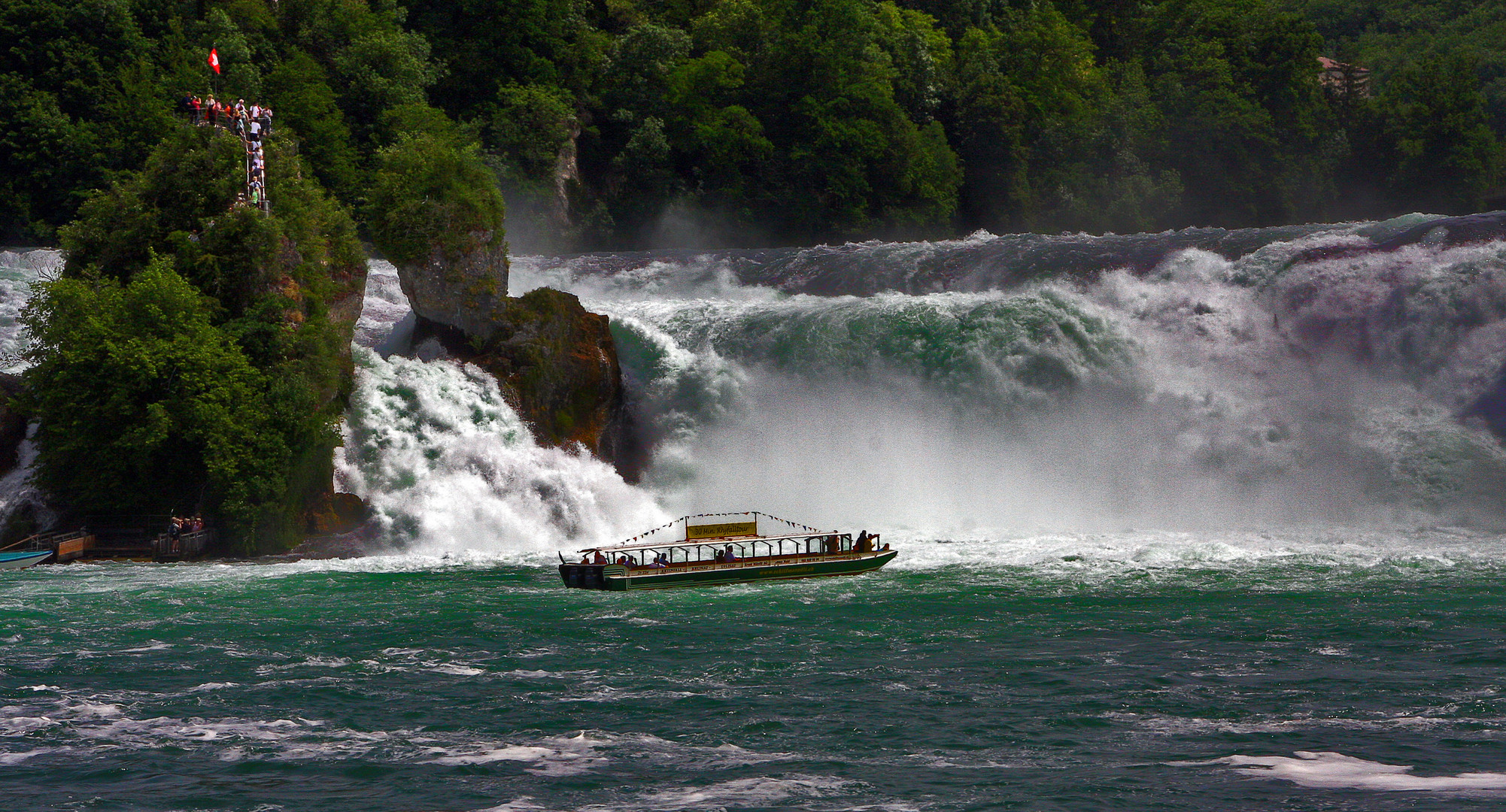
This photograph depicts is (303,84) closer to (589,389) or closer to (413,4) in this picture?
(413,4)

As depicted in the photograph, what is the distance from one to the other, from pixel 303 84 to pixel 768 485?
36.2 meters

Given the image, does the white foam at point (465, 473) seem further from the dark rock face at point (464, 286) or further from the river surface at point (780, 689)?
the river surface at point (780, 689)

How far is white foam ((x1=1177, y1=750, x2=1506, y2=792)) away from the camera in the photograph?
20250 millimetres

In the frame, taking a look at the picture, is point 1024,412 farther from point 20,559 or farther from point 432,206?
point 20,559

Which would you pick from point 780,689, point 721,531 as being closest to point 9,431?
point 721,531

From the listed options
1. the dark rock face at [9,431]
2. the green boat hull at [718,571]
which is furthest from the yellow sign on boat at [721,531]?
the dark rock face at [9,431]

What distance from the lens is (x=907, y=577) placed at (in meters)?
36.7

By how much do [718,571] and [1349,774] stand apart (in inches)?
716

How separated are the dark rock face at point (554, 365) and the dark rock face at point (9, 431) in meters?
11.2

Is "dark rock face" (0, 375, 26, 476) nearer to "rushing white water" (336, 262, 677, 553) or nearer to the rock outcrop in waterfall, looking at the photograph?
"rushing white water" (336, 262, 677, 553)

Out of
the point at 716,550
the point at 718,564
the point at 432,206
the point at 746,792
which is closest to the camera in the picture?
the point at 746,792

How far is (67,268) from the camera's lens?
4488 centimetres

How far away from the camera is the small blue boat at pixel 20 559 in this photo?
3859cm

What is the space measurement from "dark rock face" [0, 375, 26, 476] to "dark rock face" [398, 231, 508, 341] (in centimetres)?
1131
